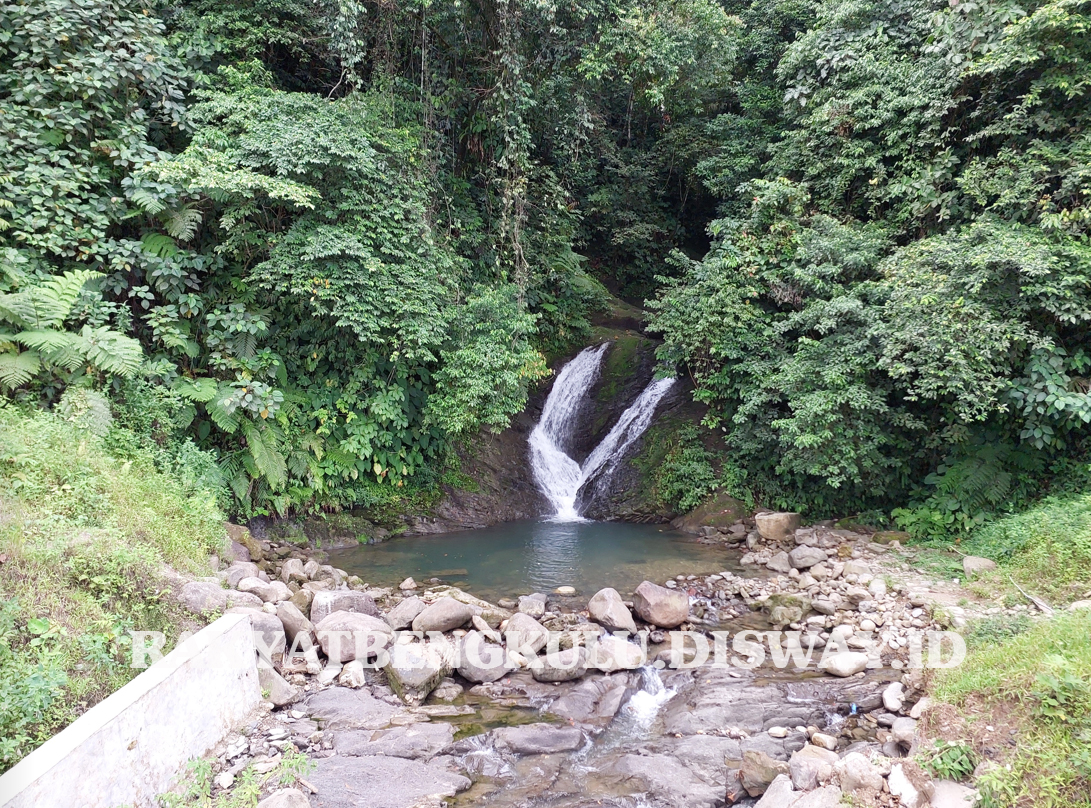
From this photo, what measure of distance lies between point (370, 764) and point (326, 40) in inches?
423

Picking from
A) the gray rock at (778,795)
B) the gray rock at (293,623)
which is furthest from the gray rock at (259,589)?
the gray rock at (778,795)

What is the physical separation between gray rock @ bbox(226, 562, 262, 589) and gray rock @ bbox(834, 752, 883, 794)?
576 cm

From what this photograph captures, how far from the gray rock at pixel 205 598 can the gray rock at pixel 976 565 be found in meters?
7.88

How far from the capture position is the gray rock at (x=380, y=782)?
391 cm

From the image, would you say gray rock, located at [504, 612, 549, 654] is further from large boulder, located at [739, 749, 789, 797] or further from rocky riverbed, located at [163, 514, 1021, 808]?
large boulder, located at [739, 749, 789, 797]

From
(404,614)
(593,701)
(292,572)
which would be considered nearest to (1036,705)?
(593,701)

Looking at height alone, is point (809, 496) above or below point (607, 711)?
above

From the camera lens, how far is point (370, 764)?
4277mm

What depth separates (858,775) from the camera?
12.8 ft

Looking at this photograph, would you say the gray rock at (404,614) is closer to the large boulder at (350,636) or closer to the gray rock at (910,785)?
the large boulder at (350,636)

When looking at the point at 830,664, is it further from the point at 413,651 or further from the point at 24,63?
the point at 24,63

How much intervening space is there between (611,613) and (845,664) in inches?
92.4

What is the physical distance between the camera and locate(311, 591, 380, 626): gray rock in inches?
247

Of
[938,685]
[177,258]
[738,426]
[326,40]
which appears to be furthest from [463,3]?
[938,685]
